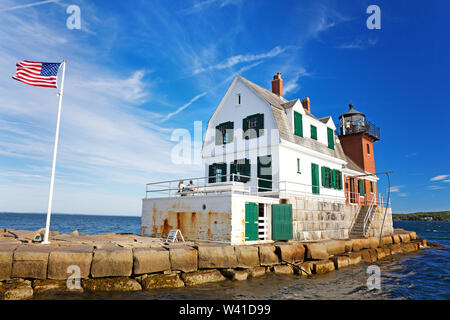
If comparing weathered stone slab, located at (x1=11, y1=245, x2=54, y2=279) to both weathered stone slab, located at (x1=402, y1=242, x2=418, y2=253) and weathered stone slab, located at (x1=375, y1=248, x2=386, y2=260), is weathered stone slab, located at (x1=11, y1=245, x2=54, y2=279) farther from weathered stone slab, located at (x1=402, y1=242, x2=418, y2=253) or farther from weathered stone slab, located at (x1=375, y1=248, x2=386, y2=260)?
weathered stone slab, located at (x1=402, y1=242, x2=418, y2=253)

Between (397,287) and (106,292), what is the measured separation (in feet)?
37.7

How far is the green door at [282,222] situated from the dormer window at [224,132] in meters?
6.53

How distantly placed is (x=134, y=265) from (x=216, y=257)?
3.20 m

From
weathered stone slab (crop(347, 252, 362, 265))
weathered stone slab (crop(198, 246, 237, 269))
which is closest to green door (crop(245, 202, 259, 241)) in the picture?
weathered stone slab (crop(198, 246, 237, 269))

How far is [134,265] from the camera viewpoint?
10.1m

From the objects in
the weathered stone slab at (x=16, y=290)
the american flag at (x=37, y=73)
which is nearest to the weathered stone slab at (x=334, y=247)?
the weathered stone slab at (x=16, y=290)

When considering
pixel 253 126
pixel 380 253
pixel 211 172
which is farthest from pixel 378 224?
pixel 211 172

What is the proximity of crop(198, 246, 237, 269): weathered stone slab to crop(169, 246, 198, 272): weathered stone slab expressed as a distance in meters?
0.26

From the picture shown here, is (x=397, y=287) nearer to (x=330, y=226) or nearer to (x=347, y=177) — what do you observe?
(x=330, y=226)

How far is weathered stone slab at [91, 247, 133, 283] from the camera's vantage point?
9727mm

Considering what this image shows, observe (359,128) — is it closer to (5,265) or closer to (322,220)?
(322,220)

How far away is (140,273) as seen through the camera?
1014 cm

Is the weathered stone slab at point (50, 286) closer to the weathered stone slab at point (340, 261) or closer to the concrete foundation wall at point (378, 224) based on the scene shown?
the weathered stone slab at point (340, 261)

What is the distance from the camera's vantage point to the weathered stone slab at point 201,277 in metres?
10.7
